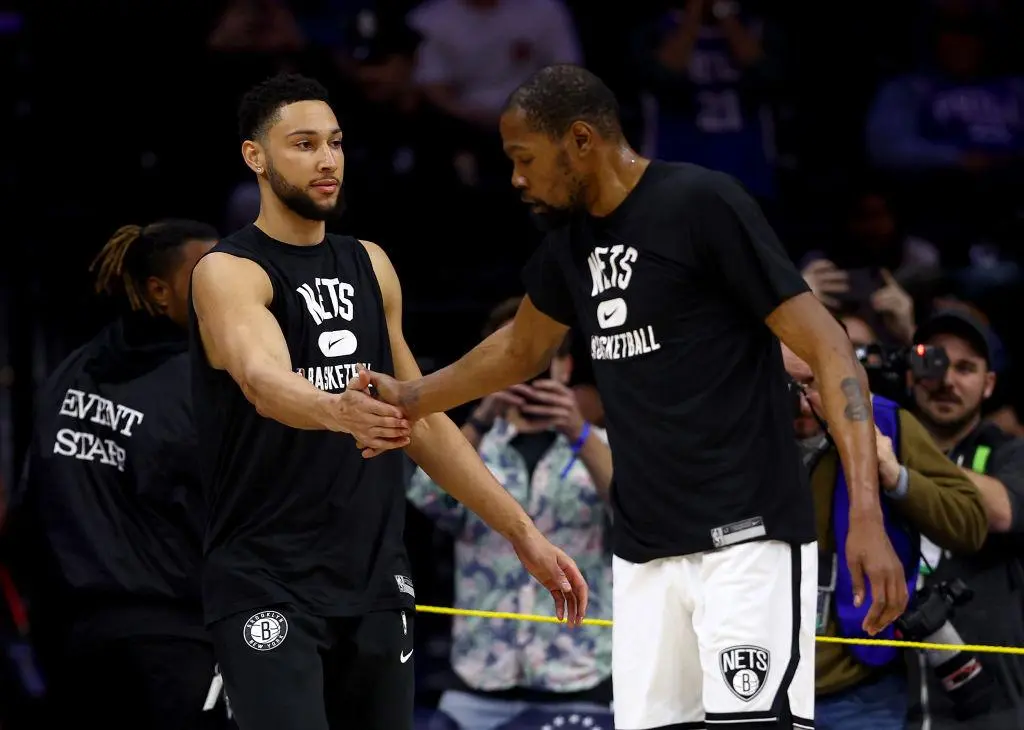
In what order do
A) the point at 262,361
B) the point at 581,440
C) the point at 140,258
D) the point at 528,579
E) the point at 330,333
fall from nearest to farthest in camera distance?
the point at 262,361 → the point at 330,333 → the point at 140,258 → the point at 581,440 → the point at 528,579

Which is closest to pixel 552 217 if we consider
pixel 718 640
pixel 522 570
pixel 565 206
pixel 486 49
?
pixel 565 206

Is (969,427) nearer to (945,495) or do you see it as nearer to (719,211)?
(945,495)

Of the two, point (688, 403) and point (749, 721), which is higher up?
point (688, 403)

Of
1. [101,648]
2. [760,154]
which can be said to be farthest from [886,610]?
[760,154]

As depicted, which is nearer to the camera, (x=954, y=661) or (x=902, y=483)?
(x=902, y=483)

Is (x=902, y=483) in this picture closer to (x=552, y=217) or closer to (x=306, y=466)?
(x=552, y=217)

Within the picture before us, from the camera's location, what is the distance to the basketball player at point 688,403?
3.74 metres

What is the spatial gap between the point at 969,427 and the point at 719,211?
2090mm

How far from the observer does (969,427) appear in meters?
5.52

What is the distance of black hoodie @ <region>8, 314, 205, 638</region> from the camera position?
5.18 m

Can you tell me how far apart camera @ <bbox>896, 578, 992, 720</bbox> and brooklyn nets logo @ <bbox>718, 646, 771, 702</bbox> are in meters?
1.33

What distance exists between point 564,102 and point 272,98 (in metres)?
0.80

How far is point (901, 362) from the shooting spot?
208 inches

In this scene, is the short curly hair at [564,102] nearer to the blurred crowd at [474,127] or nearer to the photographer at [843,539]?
the photographer at [843,539]
